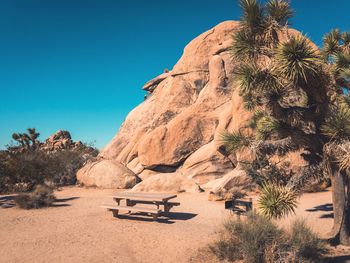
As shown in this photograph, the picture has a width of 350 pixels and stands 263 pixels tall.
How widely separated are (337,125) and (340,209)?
75.5 inches

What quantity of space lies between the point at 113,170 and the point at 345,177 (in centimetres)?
1335

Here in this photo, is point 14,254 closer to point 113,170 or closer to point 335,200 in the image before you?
point 335,200

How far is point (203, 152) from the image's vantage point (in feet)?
57.7

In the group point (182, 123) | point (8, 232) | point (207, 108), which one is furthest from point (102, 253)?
point (207, 108)

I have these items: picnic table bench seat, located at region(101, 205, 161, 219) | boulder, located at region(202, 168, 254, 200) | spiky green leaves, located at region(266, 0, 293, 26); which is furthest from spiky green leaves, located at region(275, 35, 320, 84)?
boulder, located at region(202, 168, 254, 200)

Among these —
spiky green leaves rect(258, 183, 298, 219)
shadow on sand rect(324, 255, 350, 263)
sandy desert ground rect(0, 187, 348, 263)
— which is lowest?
shadow on sand rect(324, 255, 350, 263)

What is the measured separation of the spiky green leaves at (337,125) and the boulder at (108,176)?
12769 mm

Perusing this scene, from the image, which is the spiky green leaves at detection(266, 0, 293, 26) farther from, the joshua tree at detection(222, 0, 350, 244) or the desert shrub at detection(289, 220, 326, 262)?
the desert shrub at detection(289, 220, 326, 262)

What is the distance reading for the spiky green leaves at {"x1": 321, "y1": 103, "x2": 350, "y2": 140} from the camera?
17.2 ft

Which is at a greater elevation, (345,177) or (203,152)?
(203,152)

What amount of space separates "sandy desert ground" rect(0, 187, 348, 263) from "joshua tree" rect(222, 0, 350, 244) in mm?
2022

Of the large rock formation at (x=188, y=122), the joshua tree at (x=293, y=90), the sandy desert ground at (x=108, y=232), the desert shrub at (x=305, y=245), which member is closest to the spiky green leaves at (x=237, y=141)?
the joshua tree at (x=293, y=90)

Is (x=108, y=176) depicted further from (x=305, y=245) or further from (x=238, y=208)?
(x=305, y=245)

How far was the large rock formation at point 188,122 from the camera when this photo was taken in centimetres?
1688
